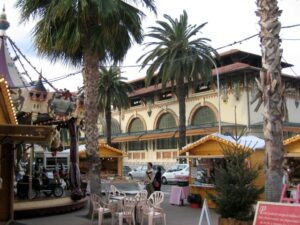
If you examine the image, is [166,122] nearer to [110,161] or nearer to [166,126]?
[166,126]

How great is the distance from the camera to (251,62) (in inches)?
1838

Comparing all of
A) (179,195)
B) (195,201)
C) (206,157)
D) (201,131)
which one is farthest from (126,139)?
(195,201)

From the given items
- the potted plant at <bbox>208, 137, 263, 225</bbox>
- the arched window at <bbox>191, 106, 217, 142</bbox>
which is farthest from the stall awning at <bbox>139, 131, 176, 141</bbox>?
the potted plant at <bbox>208, 137, 263, 225</bbox>

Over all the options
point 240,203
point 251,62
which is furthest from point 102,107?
point 240,203

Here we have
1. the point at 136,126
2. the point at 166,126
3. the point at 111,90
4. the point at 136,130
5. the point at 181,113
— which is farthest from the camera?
the point at 136,126

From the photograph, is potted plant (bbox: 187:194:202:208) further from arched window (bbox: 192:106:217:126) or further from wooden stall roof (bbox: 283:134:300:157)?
arched window (bbox: 192:106:217:126)

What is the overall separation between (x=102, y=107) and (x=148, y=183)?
27.5 meters

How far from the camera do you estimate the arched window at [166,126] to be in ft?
162

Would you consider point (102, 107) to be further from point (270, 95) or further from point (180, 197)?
point (270, 95)

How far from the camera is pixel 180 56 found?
3644 cm

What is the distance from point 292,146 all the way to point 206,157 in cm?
364

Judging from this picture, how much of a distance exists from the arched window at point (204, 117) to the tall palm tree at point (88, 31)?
2891 centimetres

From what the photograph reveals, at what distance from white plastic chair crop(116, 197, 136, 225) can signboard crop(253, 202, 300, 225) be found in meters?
5.22

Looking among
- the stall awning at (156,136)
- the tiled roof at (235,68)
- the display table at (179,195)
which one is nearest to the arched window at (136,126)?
the stall awning at (156,136)
